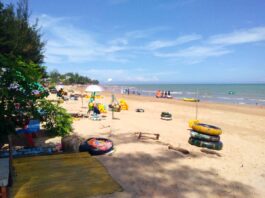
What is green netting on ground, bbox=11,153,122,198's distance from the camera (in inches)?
174

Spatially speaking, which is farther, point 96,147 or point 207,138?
point 207,138

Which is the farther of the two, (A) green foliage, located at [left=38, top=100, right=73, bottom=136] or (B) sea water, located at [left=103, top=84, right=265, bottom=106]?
(B) sea water, located at [left=103, top=84, right=265, bottom=106]

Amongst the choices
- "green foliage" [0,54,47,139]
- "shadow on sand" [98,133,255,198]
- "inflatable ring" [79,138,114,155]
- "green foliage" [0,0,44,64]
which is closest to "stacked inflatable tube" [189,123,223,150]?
"shadow on sand" [98,133,255,198]

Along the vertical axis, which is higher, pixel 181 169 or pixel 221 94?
pixel 181 169

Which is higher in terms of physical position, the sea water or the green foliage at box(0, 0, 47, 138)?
the green foliage at box(0, 0, 47, 138)

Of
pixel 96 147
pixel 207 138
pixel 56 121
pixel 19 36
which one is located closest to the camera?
pixel 96 147

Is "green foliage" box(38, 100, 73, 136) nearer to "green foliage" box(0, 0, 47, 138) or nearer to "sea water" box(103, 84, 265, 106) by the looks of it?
"green foliage" box(0, 0, 47, 138)

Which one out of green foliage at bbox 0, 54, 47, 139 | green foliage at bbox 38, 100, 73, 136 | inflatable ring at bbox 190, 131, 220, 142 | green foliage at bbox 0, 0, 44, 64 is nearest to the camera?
green foliage at bbox 0, 54, 47, 139

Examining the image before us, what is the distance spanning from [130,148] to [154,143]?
120 cm

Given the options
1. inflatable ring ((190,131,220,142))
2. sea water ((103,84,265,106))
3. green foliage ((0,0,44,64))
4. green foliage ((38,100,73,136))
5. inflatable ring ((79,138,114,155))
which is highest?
green foliage ((0,0,44,64))

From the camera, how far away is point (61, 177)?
5.04 metres

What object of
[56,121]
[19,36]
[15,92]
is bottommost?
[56,121]

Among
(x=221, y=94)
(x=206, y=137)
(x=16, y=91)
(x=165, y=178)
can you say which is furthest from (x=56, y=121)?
(x=221, y=94)

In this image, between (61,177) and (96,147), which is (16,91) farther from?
(96,147)
